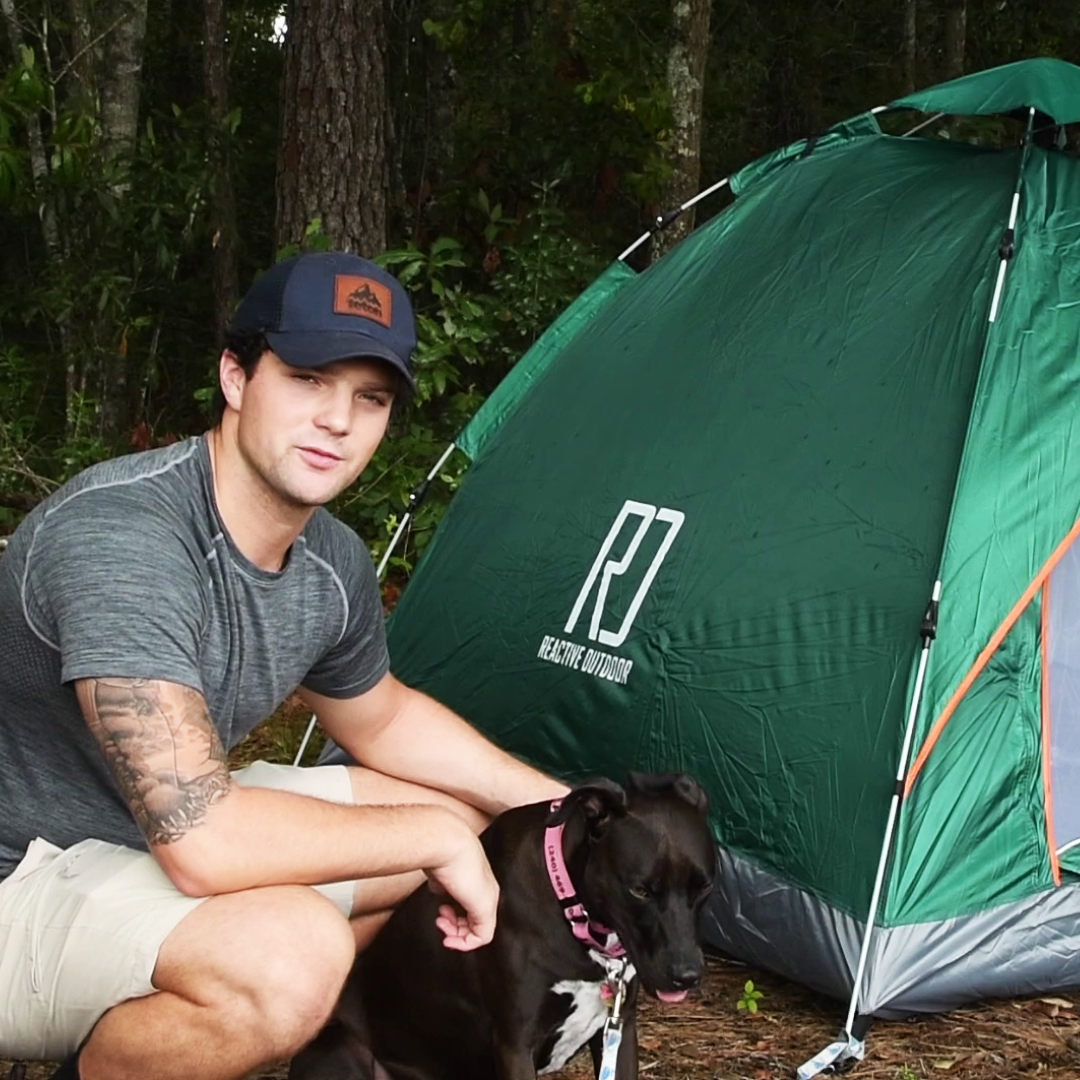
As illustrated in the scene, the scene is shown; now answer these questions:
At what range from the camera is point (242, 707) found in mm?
2732

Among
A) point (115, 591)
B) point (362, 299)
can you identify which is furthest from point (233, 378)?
point (115, 591)

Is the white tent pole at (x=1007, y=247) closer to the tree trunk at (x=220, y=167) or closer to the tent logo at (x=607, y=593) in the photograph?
the tent logo at (x=607, y=593)

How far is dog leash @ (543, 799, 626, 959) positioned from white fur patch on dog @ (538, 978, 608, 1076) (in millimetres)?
72

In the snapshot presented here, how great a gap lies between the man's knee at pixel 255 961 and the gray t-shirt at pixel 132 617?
1.11 feet

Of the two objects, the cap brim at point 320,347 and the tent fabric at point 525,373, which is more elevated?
the cap brim at point 320,347

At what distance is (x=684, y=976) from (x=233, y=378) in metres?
1.24

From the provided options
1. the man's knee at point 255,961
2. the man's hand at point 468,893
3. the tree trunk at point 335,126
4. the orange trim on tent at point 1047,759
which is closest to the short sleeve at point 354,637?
the man's hand at point 468,893

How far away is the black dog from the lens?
9.21 ft

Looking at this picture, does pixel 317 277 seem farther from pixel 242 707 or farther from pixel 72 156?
pixel 72 156

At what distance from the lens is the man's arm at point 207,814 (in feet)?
7.58

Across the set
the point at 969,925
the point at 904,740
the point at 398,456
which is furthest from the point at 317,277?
the point at 398,456

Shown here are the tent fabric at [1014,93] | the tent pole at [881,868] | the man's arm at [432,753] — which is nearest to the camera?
the man's arm at [432,753]

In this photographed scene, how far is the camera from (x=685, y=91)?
8.34 meters

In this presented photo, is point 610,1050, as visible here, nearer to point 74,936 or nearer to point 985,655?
point 74,936
